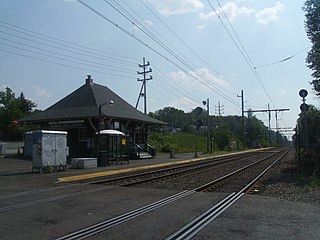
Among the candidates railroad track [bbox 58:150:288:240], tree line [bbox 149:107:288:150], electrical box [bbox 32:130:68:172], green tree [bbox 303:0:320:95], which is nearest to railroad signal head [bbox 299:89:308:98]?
green tree [bbox 303:0:320:95]

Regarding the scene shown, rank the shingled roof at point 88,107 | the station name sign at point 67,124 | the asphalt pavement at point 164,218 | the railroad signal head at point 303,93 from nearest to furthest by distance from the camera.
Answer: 1. the asphalt pavement at point 164,218
2. the railroad signal head at point 303,93
3. the shingled roof at point 88,107
4. the station name sign at point 67,124

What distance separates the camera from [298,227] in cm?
787

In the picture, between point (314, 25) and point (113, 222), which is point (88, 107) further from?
point (113, 222)

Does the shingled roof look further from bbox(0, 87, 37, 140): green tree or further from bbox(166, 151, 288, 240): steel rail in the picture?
bbox(0, 87, 37, 140): green tree

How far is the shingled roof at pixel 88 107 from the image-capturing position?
35.6 metres

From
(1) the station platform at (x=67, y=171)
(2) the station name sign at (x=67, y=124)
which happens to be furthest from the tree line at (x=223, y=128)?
(1) the station platform at (x=67, y=171)

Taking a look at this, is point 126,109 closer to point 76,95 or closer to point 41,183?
point 76,95

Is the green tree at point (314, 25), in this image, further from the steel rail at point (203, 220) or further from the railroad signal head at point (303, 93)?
the steel rail at point (203, 220)

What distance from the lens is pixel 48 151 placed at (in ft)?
73.4

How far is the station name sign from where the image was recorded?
117ft

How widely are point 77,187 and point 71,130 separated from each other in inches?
899

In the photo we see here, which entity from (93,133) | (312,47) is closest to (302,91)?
(312,47)

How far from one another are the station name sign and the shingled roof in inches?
26.7

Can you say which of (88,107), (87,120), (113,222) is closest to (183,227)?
(113,222)
